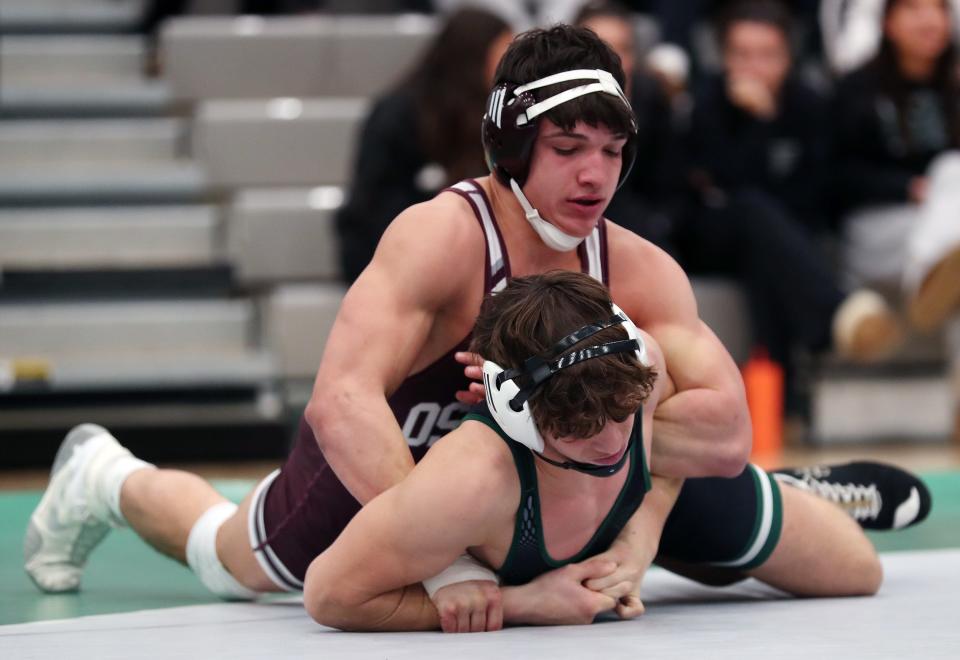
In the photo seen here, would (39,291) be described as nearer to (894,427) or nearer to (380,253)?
(894,427)

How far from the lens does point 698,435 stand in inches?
99.9

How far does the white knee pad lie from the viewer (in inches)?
115

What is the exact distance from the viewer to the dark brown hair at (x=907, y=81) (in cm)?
567

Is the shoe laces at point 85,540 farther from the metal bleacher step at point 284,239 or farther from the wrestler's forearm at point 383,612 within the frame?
the metal bleacher step at point 284,239

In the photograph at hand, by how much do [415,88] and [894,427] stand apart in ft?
6.52

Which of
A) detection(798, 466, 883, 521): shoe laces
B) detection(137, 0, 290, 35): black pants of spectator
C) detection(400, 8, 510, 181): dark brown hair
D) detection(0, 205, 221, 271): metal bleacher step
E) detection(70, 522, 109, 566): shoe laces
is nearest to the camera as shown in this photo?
detection(798, 466, 883, 521): shoe laces

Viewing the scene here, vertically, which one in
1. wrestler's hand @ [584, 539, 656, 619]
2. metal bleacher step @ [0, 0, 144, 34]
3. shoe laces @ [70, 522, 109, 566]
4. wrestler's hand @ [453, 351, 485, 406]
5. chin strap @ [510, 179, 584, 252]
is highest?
metal bleacher step @ [0, 0, 144, 34]

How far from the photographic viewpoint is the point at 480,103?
4988 millimetres

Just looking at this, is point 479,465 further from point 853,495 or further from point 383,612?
point 853,495

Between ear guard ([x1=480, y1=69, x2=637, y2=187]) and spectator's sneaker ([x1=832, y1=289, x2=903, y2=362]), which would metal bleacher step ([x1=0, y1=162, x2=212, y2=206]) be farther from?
ear guard ([x1=480, y1=69, x2=637, y2=187])

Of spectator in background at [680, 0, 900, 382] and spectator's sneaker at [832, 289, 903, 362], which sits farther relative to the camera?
spectator in background at [680, 0, 900, 382]

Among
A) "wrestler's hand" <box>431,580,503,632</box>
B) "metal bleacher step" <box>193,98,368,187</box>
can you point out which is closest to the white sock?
"wrestler's hand" <box>431,580,503,632</box>

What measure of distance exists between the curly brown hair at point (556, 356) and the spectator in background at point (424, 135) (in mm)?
2748

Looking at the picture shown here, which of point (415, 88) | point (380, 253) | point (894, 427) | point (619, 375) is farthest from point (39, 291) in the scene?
point (619, 375)
